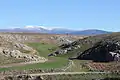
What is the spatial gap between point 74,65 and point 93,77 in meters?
16.6

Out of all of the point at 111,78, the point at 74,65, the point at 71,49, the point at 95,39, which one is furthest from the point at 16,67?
the point at 95,39

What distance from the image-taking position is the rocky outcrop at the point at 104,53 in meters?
98.3

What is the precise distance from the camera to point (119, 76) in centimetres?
7194

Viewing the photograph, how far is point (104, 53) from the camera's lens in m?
104

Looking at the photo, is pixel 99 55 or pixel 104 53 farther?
pixel 99 55

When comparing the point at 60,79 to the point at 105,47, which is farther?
Result: the point at 105,47

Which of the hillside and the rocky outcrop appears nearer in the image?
the hillside

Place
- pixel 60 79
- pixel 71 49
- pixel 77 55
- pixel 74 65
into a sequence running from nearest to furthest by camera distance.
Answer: pixel 60 79 < pixel 74 65 < pixel 77 55 < pixel 71 49

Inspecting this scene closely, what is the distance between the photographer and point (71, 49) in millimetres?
124250

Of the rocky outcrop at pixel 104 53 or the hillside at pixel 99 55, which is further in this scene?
the rocky outcrop at pixel 104 53

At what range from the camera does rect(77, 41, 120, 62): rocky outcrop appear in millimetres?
98331

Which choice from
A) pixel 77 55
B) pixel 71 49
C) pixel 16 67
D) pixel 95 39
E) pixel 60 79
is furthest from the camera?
pixel 95 39

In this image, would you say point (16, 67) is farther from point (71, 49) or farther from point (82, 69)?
point (71, 49)

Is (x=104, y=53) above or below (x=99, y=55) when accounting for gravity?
above
